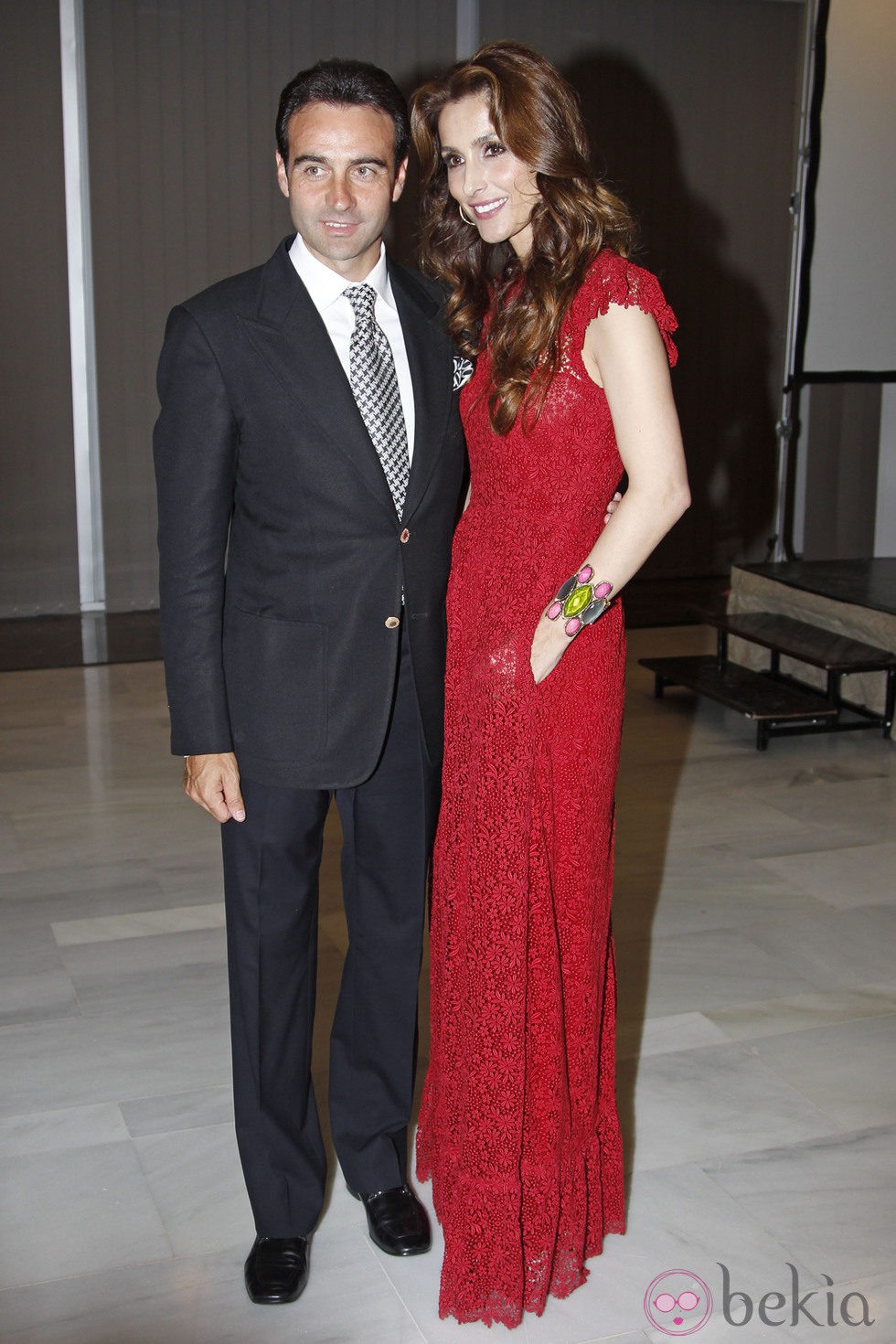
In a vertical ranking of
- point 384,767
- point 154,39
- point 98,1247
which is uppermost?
point 154,39

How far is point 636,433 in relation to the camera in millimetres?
1763

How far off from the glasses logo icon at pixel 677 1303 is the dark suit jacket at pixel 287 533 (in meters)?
0.87

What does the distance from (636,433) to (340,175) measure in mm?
509

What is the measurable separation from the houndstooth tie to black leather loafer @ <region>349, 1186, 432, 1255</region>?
106 centimetres

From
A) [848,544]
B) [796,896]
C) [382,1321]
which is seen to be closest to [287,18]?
[848,544]

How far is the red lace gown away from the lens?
1.89 m

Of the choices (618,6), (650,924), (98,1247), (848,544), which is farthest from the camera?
(848,544)

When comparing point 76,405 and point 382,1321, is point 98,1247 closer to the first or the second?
point 382,1321

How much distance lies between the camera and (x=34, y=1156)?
95.9 inches

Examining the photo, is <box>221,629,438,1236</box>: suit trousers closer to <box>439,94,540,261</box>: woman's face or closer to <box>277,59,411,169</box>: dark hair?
<box>439,94,540,261</box>: woman's face

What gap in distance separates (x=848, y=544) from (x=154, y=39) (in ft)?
15.4

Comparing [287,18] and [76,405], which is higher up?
[287,18]

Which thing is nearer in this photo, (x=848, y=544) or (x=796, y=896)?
(x=796, y=896)

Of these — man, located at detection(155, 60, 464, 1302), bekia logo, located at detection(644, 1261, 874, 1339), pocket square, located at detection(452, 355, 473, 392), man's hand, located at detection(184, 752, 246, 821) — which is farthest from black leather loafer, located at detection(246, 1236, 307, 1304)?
pocket square, located at detection(452, 355, 473, 392)
